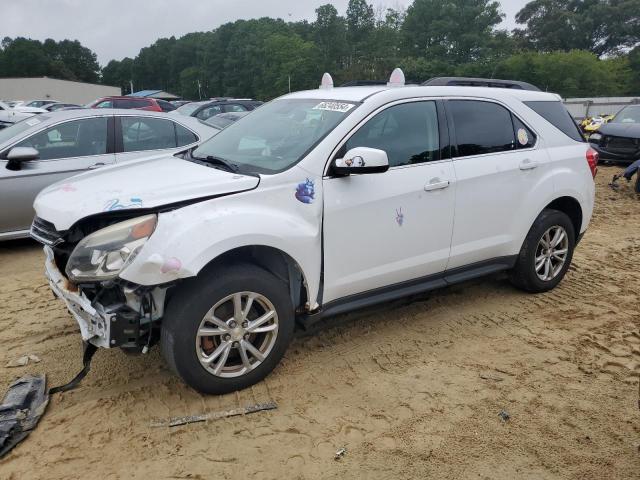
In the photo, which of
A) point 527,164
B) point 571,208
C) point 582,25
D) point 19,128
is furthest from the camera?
point 582,25

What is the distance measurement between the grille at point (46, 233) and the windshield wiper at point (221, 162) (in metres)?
1.09

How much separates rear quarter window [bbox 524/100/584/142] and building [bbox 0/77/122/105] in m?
62.7

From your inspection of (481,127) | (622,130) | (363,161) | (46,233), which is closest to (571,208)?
(481,127)

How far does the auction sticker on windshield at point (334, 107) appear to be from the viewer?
3.64 meters

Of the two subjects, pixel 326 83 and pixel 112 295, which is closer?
pixel 112 295

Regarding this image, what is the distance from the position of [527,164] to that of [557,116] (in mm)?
763

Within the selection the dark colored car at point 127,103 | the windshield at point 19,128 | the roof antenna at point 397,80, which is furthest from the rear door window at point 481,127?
the dark colored car at point 127,103

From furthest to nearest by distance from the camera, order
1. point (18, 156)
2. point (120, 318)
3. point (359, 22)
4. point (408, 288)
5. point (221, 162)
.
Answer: point (359, 22) → point (18, 156) → point (408, 288) → point (221, 162) → point (120, 318)

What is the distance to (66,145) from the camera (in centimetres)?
605

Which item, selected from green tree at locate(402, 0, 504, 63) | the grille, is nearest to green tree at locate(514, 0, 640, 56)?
green tree at locate(402, 0, 504, 63)

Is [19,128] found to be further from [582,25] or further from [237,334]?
[582,25]

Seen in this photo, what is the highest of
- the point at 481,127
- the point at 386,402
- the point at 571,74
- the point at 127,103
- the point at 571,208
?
the point at 571,74

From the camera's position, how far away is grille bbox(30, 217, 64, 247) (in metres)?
3.15

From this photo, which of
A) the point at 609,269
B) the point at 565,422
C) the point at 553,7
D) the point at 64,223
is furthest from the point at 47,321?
the point at 553,7
